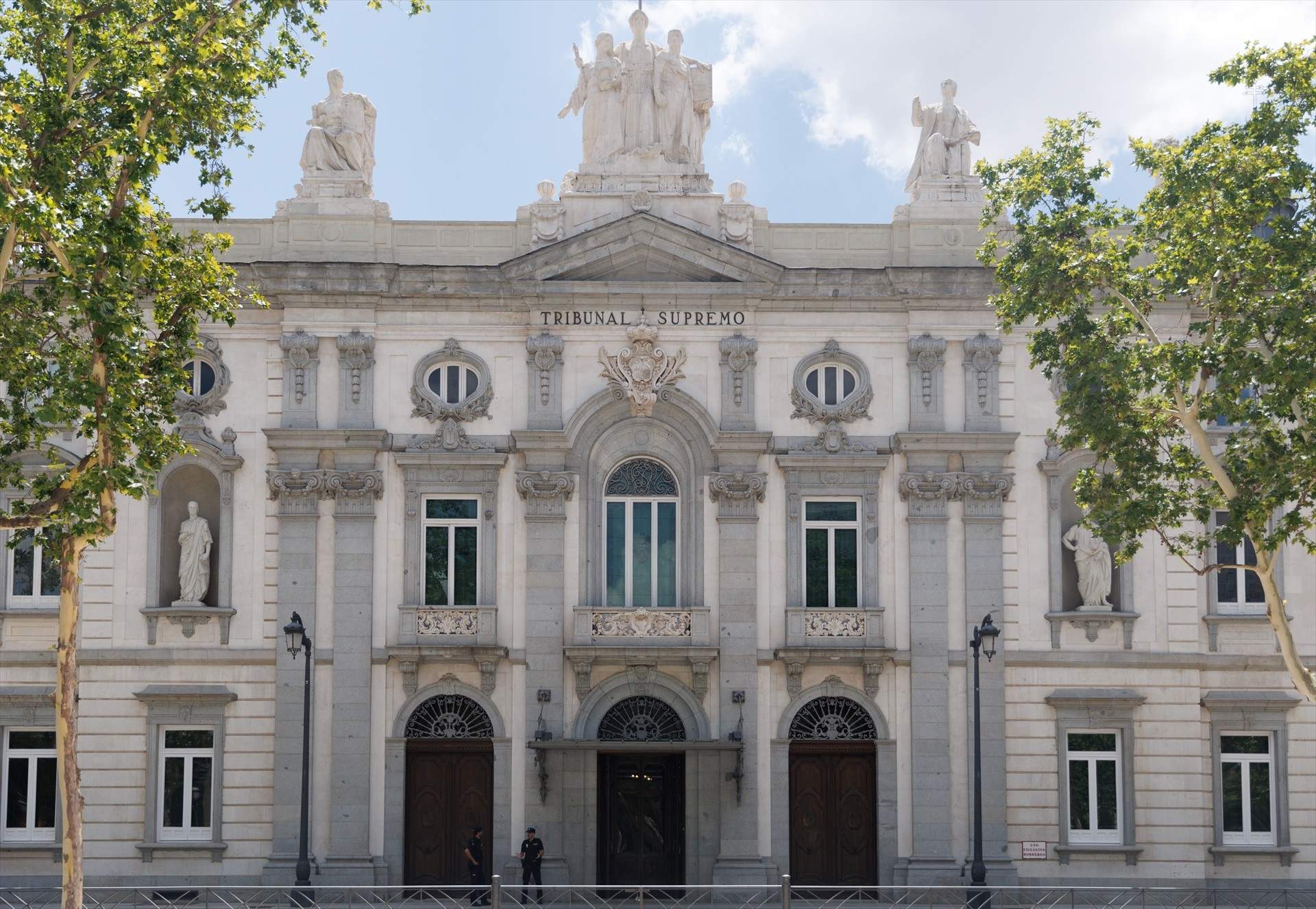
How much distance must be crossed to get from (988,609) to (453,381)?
12.3 metres

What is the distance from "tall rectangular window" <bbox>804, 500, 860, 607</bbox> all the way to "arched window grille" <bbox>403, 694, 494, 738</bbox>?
7410mm

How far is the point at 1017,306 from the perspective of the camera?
93.4 ft

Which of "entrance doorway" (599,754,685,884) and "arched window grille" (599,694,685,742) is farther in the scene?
"arched window grille" (599,694,685,742)

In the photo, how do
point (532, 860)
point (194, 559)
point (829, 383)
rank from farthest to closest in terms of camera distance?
point (829, 383) → point (194, 559) → point (532, 860)

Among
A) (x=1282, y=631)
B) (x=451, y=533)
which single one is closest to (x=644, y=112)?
(x=451, y=533)

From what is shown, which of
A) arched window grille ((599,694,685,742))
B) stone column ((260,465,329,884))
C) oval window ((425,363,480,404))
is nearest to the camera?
stone column ((260,465,329,884))

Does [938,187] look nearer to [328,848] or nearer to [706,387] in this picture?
[706,387]

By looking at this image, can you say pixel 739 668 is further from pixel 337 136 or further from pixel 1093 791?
pixel 337 136

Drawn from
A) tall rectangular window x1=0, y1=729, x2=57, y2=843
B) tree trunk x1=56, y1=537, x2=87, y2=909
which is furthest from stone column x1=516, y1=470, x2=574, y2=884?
tree trunk x1=56, y1=537, x2=87, y2=909

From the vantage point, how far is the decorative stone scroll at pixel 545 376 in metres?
36.0

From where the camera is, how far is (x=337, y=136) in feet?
120

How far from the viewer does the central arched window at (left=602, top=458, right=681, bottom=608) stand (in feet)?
118

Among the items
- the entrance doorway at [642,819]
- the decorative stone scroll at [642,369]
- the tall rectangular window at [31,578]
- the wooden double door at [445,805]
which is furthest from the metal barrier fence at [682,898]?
the decorative stone scroll at [642,369]

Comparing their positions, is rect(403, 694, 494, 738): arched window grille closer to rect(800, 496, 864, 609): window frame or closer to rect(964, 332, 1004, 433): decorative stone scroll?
rect(800, 496, 864, 609): window frame
